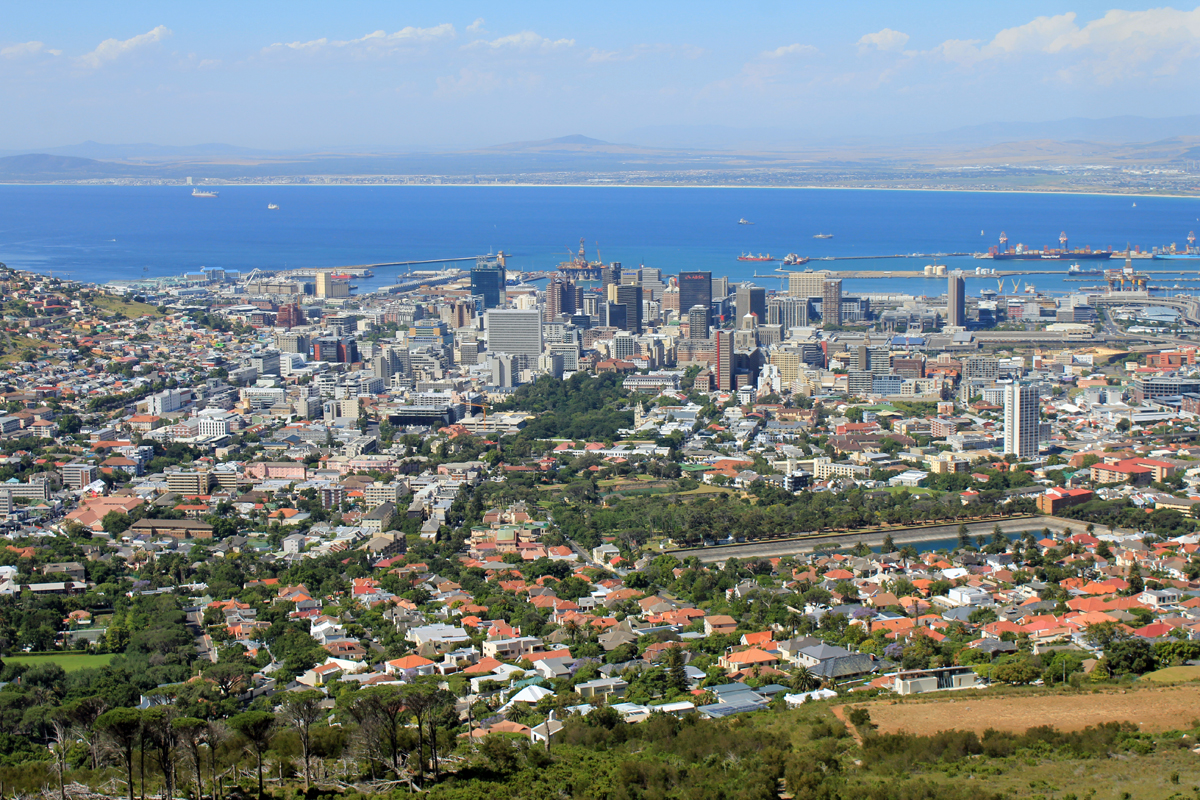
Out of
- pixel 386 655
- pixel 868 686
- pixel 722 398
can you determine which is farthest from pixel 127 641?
pixel 722 398

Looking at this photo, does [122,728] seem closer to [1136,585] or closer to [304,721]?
[304,721]

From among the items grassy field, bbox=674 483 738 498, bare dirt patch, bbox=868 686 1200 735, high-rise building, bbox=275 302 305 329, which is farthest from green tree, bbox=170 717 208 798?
high-rise building, bbox=275 302 305 329

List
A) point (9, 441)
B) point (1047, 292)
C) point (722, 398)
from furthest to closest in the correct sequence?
1. point (1047, 292)
2. point (722, 398)
3. point (9, 441)

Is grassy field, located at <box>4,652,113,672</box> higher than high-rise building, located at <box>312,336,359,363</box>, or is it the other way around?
high-rise building, located at <box>312,336,359,363</box>

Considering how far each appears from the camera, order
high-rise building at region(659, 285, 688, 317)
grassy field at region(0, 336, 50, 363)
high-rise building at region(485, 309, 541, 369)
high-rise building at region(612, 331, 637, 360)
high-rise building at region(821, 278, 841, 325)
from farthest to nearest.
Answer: high-rise building at region(659, 285, 688, 317)
high-rise building at region(821, 278, 841, 325)
high-rise building at region(612, 331, 637, 360)
high-rise building at region(485, 309, 541, 369)
grassy field at region(0, 336, 50, 363)

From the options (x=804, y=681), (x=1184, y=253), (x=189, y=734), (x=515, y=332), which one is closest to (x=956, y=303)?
(x=515, y=332)

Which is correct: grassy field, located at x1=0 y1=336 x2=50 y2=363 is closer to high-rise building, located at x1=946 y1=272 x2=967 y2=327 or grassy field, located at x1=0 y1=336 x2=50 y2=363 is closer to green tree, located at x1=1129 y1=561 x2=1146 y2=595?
high-rise building, located at x1=946 y1=272 x2=967 y2=327

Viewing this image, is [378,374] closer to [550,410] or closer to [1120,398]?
[550,410]
